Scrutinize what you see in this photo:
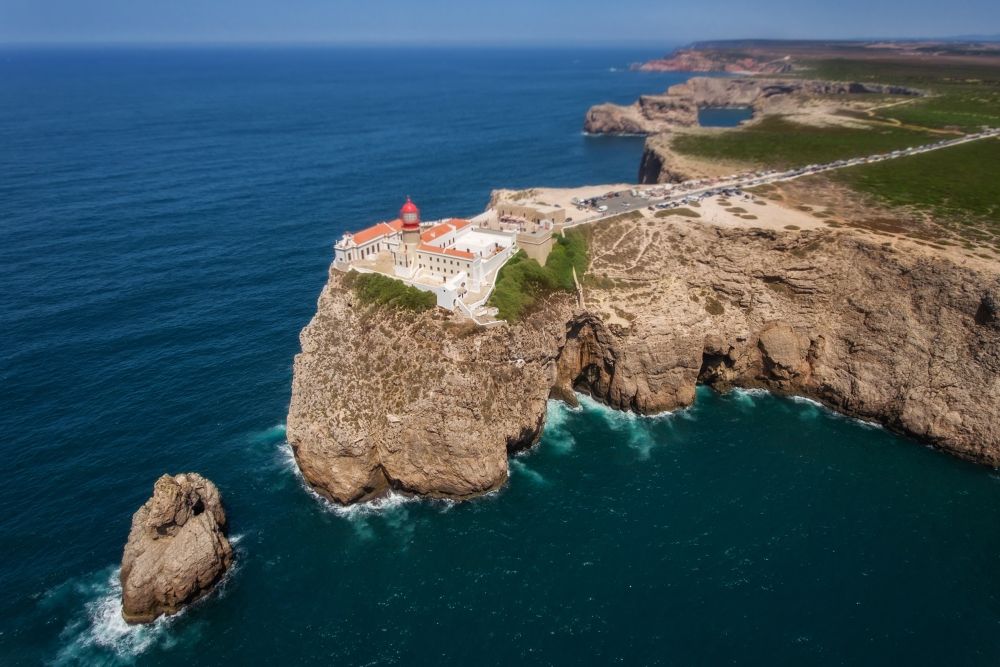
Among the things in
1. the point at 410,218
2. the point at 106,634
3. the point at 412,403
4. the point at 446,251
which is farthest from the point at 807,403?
the point at 106,634

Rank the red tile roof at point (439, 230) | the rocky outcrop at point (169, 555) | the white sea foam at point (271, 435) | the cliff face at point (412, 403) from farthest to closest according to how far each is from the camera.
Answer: the red tile roof at point (439, 230) → the white sea foam at point (271, 435) → the cliff face at point (412, 403) → the rocky outcrop at point (169, 555)

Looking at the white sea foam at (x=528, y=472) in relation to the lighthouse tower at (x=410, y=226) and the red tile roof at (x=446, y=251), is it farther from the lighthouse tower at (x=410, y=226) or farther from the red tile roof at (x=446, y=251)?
the lighthouse tower at (x=410, y=226)

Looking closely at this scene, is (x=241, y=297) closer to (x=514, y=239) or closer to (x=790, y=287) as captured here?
(x=514, y=239)

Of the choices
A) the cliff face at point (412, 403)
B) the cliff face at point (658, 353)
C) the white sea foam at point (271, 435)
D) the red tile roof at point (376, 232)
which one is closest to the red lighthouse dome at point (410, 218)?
the red tile roof at point (376, 232)

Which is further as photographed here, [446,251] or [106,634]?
[446,251]

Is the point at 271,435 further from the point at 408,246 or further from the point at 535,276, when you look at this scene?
the point at 535,276

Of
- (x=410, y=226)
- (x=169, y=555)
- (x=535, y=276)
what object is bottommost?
(x=169, y=555)
